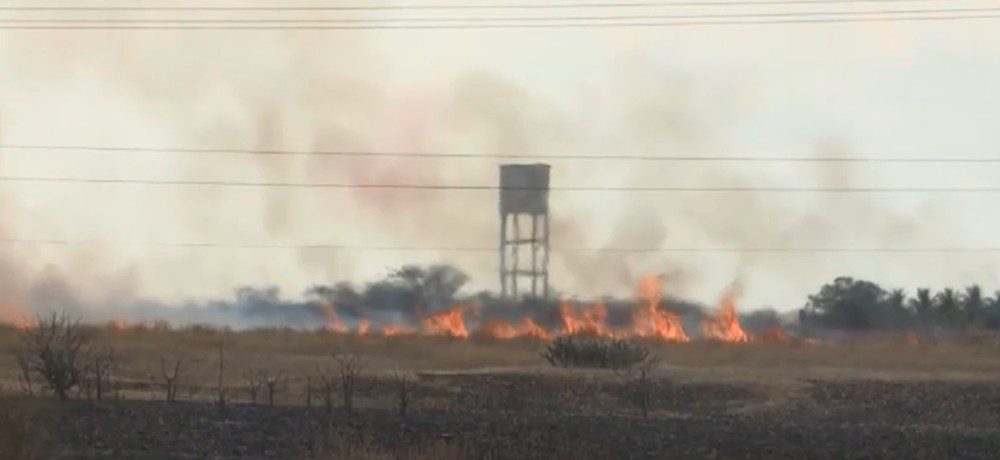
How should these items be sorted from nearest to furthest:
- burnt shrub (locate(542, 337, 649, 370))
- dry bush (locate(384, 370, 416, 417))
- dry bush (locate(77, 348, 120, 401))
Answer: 1. dry bush (locate(77, 348, 120, 401))
2. dry bush (locate(384, 370, 416, 417))
3. burnt shrub (locate(542, 337, 649, 370))

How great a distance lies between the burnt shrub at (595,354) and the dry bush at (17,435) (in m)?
35.2

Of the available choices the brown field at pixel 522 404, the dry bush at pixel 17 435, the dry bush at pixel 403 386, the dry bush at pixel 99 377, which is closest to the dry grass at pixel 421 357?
the brown field at pixel 522 404

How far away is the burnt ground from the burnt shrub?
8641 mm

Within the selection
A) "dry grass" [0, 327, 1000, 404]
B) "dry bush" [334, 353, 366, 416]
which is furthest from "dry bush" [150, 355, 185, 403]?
"dry bush" [334, 353, 366, 416]

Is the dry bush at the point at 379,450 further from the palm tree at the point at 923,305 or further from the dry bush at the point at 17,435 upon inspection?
the palm tree at the point at 923,305

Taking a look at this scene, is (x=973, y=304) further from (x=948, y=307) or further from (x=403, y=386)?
(x=403, y=386)

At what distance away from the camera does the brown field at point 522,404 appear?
116 feet

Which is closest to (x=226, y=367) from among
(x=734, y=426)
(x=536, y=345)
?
(x=536, y=345)

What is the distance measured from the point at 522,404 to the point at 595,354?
17069 mm

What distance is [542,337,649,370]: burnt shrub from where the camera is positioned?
6700 cm

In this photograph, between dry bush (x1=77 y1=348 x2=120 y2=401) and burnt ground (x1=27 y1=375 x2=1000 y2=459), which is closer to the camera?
burnt ground (x1=27 y1=375 x2=1000 y2=459)

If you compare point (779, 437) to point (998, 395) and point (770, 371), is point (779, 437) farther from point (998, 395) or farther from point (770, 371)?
point (770, 371)

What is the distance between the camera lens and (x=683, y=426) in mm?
42094

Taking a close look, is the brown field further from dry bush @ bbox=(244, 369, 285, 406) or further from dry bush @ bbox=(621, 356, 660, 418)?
dry bush @ bbox=(244, 369, 285, 406)
